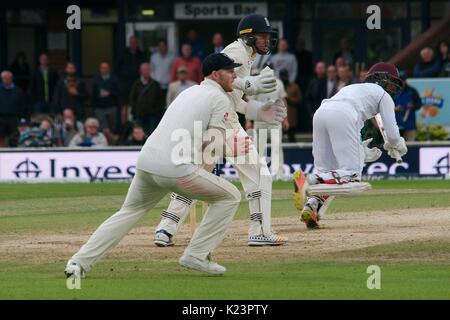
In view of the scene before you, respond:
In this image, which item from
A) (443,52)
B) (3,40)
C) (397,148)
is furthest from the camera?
(3,40)

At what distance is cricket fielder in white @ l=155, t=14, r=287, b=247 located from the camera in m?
13.7

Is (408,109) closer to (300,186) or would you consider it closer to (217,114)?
(300,186)

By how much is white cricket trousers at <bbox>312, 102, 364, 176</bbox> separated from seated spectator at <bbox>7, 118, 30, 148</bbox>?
463 inches

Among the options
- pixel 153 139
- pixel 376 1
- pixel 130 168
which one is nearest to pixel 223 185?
pixel 153 139

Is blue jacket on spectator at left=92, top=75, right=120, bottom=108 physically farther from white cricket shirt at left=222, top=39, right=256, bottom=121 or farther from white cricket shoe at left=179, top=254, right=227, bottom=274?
white cricket shoe at left=179, top=254, right=227, bottom=274

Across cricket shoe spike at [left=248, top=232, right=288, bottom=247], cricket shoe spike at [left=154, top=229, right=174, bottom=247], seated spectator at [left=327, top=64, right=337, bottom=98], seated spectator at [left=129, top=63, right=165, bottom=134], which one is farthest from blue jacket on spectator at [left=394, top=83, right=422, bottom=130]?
cricket shoe spike at [left=154, top=229, right=174, bottom=247]

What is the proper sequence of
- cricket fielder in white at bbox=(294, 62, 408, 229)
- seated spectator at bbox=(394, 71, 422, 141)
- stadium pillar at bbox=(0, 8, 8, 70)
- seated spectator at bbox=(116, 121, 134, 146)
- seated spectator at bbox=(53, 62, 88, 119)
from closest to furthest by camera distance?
cricket fielder in white at bbox=(294, 62, 408, 229) → seated spectator at bbox=(394, 71, 422, 141) → seated spectator at bbox=(116, 121, 134, 146) → seated spectator at bbox=(53, 62, 88, 119) → stadium pillar at bbox=(0, 8, 8, 70)

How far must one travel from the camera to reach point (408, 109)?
81.8 ft

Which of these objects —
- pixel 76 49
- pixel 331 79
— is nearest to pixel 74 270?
pixel 331 79

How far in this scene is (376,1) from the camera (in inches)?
1193

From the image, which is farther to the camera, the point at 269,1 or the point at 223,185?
the point at 269,1

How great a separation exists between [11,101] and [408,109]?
767 centimetres

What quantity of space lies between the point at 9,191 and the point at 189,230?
7192 millimetres

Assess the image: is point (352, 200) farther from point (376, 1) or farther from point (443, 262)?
point (376, 1)
